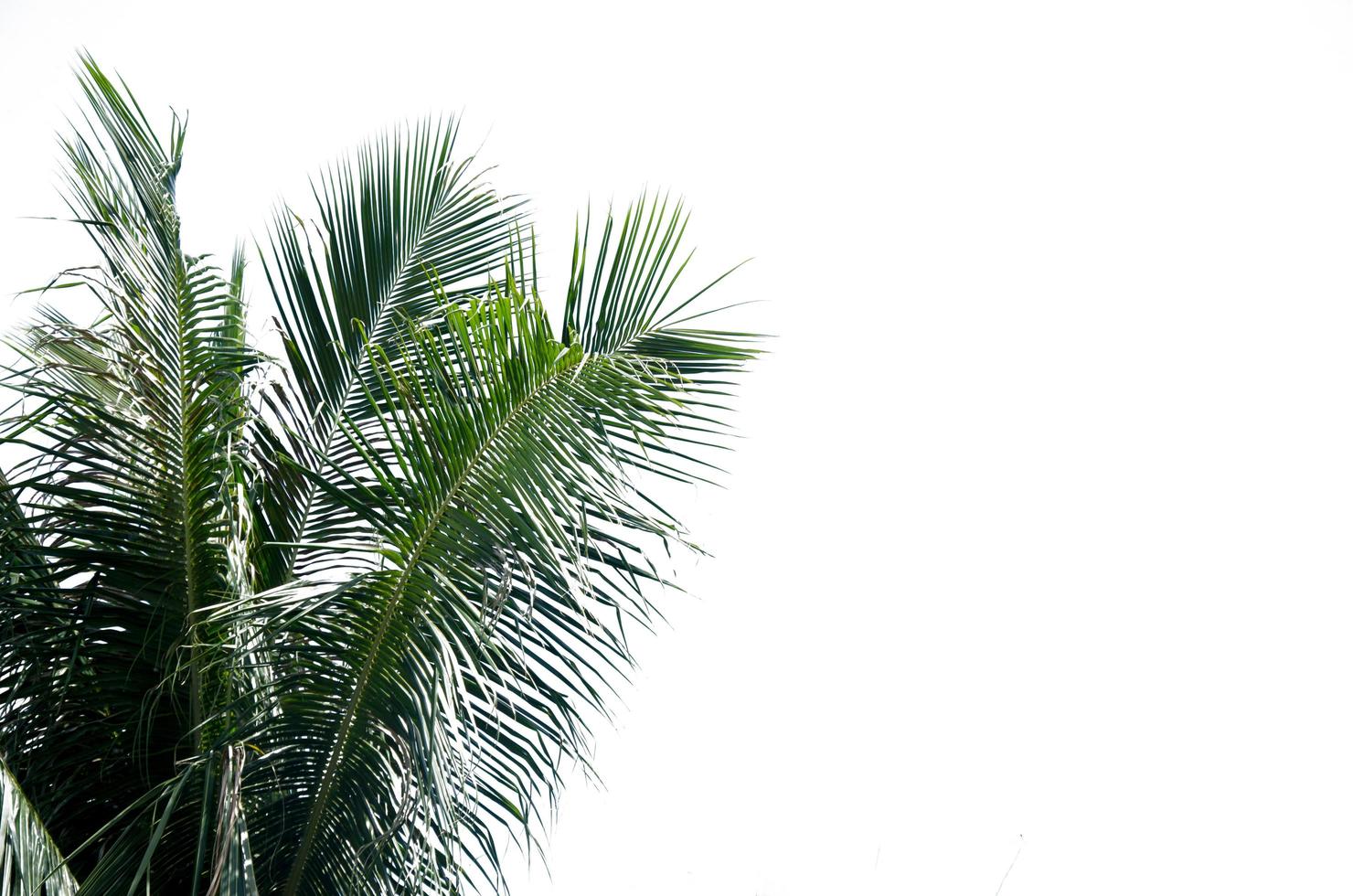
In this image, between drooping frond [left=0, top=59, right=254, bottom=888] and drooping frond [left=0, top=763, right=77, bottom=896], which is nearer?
drooping frond [left=0, top=763, right=77, bottom=896]

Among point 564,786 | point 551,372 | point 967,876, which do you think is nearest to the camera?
point 551,372

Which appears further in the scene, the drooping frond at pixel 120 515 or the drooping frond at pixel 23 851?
the drooping frond at pixel 120 515

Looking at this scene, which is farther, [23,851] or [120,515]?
[120,515]

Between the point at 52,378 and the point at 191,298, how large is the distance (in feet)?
1.83

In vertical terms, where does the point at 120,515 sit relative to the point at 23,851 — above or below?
above

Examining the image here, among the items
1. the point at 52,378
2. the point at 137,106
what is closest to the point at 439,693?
the point at 52,378

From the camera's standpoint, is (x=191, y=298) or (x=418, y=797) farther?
(x=191, y=298)

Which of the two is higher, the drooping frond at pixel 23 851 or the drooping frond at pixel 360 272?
the drooping frond at pixel 360 272

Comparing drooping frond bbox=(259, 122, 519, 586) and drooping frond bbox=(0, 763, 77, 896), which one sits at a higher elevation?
drooping frond bbox=(259, 122, 519, 586)

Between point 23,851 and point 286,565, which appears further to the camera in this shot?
point 286,565

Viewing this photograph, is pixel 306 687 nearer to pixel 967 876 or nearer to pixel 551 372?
pixel 551 372

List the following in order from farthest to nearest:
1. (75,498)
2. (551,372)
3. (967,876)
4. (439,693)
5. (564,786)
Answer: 1. (967,876)
2. (564,786)
3. (75,498)
4. (551,372)
5. (439,693)

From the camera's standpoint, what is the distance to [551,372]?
2.99m

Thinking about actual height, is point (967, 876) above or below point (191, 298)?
below
